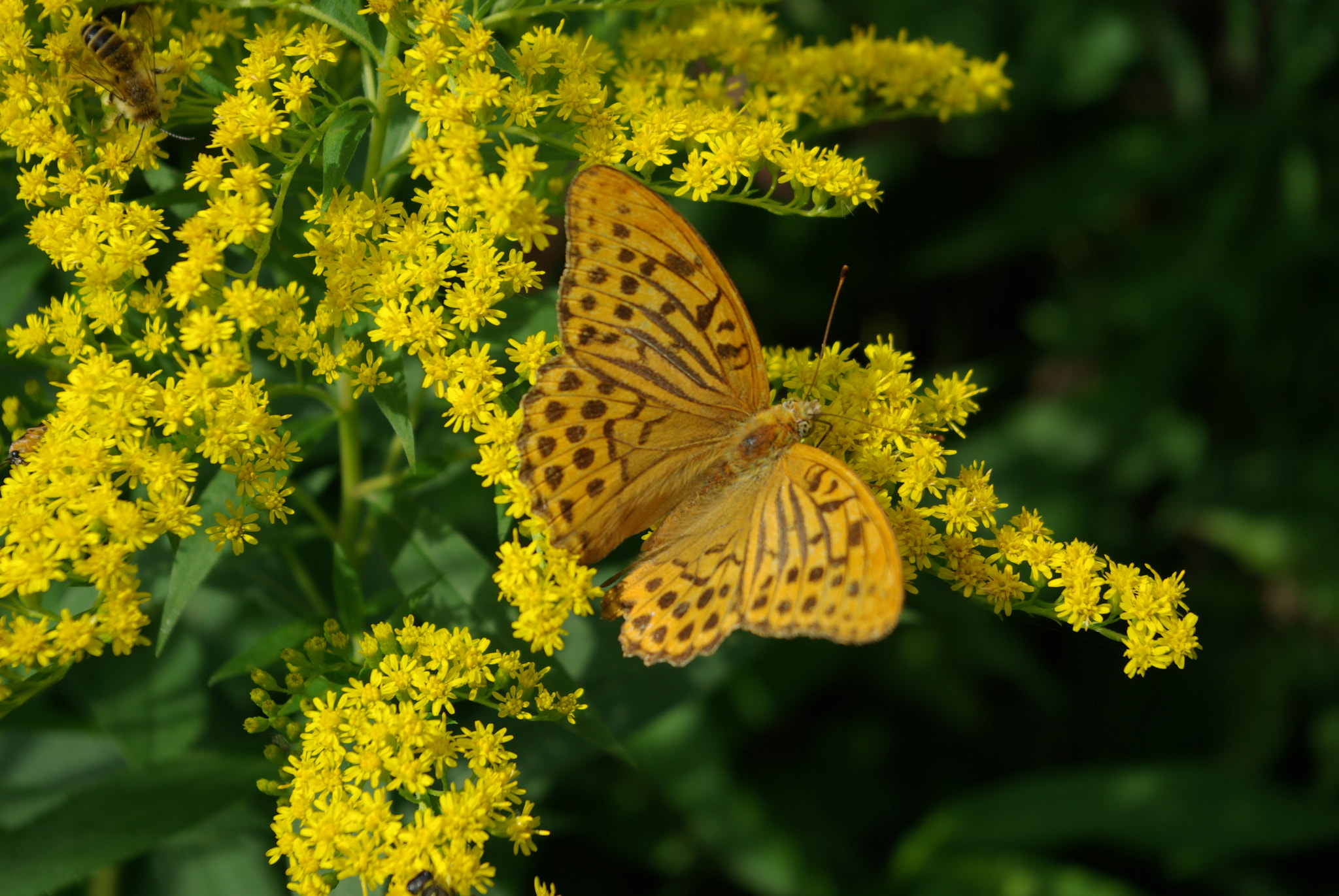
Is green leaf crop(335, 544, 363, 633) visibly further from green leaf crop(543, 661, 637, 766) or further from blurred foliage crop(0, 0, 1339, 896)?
blurred foliage crop(0, 0, 1339, 896)

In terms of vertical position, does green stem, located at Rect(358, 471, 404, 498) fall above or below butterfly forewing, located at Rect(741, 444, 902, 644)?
below

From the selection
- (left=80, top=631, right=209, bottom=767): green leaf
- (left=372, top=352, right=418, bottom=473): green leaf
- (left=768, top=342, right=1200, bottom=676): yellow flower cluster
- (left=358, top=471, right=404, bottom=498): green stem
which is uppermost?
(left=768, top=342, right=1200, bottom=676): yellow flower cluster

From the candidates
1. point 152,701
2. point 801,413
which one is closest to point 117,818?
point 152,701

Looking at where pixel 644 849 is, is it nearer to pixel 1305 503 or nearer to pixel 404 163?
pixel 404 163

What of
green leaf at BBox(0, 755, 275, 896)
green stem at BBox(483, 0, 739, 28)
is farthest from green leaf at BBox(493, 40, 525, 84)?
green leaf at BBox(0, 755, 275, 896)

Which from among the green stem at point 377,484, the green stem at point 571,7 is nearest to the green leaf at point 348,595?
the green stem at point 377,484

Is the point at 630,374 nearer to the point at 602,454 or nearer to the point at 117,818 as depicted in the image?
the point at 602,454

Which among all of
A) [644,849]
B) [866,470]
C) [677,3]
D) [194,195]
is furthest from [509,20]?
[644,849]

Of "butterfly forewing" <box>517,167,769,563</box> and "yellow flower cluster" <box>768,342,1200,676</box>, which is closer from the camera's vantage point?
"butterfly forewing" <box>517,167,769,563</box>

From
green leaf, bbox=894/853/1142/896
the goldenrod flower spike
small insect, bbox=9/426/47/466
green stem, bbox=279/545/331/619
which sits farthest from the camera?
green leaf, bbox=894/853/1142/896
